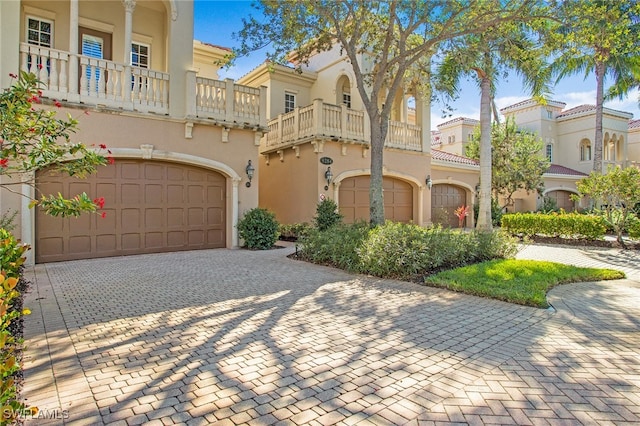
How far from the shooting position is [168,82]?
11195 millimetres

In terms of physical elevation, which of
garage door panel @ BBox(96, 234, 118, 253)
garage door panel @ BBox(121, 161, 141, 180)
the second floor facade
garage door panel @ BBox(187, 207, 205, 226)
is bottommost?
garage door panel @ BBox(96, 234, 118, 253)

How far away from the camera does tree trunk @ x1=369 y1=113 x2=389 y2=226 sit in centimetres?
1030

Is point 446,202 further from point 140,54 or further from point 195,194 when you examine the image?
point 140,54

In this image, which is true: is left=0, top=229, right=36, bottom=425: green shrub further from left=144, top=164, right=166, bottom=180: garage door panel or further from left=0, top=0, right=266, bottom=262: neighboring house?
left=144, top=164, right=166, bottom=180: garage door panel

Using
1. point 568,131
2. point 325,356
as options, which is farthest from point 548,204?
point 325,356

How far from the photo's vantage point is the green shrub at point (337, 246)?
8623mm

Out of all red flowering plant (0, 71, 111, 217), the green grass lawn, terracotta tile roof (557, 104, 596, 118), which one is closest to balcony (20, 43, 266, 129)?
red flowering plant (0, 71, 111, 217)

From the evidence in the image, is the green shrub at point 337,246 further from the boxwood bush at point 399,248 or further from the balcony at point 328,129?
the balcony at point 328,129

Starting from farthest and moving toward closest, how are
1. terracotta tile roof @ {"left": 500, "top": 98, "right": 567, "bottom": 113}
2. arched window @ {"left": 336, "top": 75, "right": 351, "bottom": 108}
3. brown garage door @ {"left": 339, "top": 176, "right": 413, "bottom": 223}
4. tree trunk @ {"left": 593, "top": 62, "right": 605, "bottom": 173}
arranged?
terracotta tile roof @ {"left": 500, "top": 98, "right": 567, "bottom": 113}, tree trunk @ {"left": 593, "top": 62, "right": 605, "bottom": 173}, arched window @ {"left": 336, "top": 75, "right": 351, "bottom": 108}, brown garage door @ {"left": 339, "top": 176, "right": 413, "bottom": 223}

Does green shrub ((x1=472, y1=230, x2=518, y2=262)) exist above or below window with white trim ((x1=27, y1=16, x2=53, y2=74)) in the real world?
below

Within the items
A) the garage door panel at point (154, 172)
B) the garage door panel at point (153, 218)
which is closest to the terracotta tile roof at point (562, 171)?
the garage door panel at point (154, 172)

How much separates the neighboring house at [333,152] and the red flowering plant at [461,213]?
34.3 inches

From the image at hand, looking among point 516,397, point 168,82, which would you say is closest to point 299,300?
point 516,397

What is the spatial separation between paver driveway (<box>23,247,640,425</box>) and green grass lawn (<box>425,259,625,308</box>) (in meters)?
0.30
